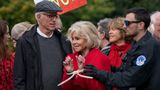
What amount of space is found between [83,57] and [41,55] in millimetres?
519

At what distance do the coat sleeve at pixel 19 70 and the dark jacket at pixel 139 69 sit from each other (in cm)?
102

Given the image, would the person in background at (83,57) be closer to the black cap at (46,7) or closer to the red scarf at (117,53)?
the black cap at (46,7)

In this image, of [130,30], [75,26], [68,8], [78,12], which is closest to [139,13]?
[130,30]

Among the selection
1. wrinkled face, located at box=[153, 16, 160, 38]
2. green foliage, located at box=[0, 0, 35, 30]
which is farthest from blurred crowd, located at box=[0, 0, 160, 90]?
green foliage, located at box=[0, 0, 35, 30]

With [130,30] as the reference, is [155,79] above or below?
below

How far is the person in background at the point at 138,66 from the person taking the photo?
295 inches

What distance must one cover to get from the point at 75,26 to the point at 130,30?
698 mm

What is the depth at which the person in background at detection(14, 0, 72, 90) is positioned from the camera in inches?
321

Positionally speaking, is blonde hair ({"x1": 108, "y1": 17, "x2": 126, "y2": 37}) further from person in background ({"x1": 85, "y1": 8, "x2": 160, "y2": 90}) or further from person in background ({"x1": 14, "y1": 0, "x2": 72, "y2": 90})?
person in background ({"x1": 85, "y1": 8, "x2": 160, "y2": 90})

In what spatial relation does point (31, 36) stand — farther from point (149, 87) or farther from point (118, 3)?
point (118, 3)

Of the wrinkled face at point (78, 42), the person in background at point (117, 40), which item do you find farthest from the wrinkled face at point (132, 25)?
the person in background at point (117, 40)

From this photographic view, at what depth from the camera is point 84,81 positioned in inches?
315

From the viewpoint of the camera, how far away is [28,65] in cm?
816

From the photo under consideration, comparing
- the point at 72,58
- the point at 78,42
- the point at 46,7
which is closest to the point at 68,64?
the point at 72,58
